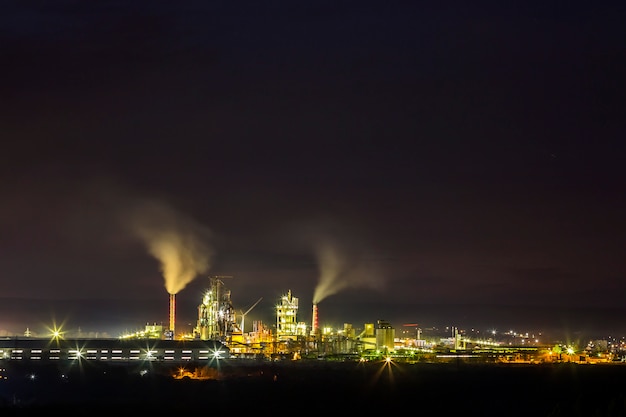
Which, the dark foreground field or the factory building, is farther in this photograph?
the factory building

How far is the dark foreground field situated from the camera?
9562 cm

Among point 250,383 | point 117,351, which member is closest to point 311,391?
point 250,383

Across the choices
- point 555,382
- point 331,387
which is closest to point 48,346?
point 331,387

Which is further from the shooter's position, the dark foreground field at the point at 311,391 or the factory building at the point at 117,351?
the factory building at the point at 117,351

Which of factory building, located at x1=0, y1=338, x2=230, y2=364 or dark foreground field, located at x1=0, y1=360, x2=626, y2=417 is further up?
factory building, located at x1=0, y1=338, x2=230, y2=364

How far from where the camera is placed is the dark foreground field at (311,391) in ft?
314

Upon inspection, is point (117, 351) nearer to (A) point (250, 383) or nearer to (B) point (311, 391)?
(A) point (250, 383)

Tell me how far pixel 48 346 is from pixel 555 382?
86.8m

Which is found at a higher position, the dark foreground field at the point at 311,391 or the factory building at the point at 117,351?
the factory building at the point at 117,351

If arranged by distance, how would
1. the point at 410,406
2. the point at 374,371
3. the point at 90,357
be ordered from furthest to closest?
the point at 90,357
the point at 374,371
the point at 410,406

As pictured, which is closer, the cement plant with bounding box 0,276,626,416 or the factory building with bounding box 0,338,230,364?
the cement plant with bounding box 0,276,626,416

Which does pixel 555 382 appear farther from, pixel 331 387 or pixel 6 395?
pixel 6 395

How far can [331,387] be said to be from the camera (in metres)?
133

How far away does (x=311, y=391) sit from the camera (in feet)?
406
